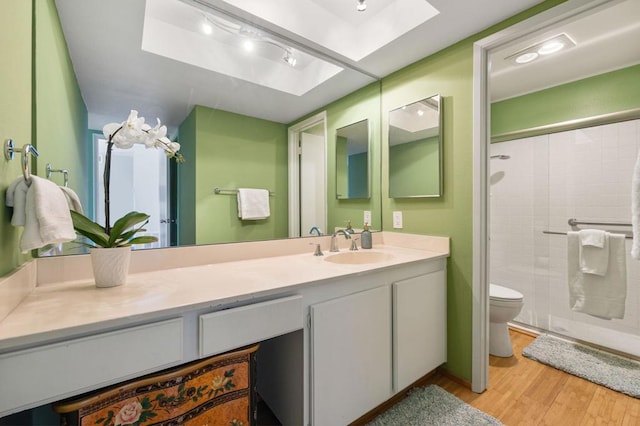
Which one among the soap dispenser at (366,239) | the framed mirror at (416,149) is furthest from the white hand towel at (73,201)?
the framed mirror at (416,149)

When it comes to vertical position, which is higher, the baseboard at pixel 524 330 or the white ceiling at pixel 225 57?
the white ceiling at pixel 225 57

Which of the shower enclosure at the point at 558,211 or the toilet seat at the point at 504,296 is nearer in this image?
the toilet seat at the point at 504,296

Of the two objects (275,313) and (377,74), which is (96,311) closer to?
(275,313)

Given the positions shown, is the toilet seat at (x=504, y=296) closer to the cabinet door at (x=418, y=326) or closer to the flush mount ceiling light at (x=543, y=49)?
the cabinet door at (x=418, y=326)

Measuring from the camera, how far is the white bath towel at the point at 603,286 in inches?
78.5

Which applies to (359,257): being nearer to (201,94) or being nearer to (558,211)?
(201,94)

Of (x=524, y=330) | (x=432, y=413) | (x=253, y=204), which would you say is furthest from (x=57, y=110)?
(x=524, y=330)

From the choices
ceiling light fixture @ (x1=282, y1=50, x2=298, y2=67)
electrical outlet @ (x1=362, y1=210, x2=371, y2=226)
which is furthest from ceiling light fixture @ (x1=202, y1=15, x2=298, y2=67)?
electrical outlet @ (x1=362, y1=210, x2=371, y2=226)

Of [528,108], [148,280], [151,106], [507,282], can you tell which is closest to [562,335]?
[507,282]

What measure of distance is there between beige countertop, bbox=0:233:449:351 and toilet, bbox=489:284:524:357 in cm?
96

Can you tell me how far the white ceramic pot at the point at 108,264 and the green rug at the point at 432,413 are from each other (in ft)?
4.56

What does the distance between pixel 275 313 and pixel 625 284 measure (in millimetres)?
2578

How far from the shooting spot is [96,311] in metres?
0.78

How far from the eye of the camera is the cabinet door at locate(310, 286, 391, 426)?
1.17 metres
